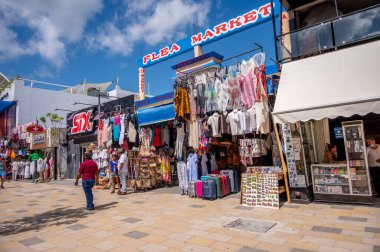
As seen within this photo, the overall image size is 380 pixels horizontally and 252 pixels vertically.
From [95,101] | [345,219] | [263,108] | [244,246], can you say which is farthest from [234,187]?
[95,101]

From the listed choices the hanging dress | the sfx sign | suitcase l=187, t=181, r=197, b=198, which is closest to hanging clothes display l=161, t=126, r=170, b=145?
the hanging dress

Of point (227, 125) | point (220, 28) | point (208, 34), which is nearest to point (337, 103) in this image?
point (227, 125)

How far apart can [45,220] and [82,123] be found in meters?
11.7

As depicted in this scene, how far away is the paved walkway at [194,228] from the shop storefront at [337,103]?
0.67 metres

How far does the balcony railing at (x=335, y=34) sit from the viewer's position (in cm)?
701

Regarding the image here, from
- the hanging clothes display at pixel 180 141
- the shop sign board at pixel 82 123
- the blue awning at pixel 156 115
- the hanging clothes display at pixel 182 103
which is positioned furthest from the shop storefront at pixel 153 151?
the shop sign board at pixel 82 123

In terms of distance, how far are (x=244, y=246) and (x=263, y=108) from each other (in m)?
4.43

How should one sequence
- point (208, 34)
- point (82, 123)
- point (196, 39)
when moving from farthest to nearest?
point (82, 123) < point (196, 39) < point (208, 34)

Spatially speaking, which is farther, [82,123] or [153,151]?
[82,123]

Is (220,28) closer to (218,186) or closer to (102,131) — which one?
(102,131)

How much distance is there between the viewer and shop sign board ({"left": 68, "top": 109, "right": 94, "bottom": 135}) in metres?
17.1

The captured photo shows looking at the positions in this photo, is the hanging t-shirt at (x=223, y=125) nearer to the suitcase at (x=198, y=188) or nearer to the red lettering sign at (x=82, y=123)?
the suitcase at (x=198, y=188)

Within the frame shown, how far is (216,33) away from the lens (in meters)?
13.7

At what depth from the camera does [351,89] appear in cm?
589
